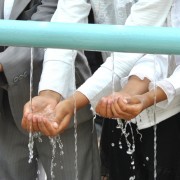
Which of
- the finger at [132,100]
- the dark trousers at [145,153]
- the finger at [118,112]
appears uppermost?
the finger at [132,100]

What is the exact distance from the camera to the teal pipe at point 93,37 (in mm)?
1139

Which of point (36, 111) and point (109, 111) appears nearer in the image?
point (109, 111)

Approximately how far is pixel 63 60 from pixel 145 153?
38 centimetres

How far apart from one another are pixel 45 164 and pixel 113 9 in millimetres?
595

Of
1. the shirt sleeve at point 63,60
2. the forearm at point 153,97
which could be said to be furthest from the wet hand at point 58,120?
the forearm at point 153,97

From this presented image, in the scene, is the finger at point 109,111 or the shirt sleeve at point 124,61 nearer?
the finger at point 109,111

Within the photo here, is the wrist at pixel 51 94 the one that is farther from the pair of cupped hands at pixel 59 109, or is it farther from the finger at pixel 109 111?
the finger at pixel 109 111

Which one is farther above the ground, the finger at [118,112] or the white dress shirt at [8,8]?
the white dress shirt at [8,8]

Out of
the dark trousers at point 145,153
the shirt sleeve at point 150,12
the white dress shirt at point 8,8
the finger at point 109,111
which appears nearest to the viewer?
the finger at point 109,111

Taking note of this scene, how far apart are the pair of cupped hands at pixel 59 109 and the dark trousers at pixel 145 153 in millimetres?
228

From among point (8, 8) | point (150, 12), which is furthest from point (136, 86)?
point (8, 8)

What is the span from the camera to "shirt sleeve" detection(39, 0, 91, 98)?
1.49 m

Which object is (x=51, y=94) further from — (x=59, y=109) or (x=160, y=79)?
(x=160, y=79)

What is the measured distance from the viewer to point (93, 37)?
1150 mm
